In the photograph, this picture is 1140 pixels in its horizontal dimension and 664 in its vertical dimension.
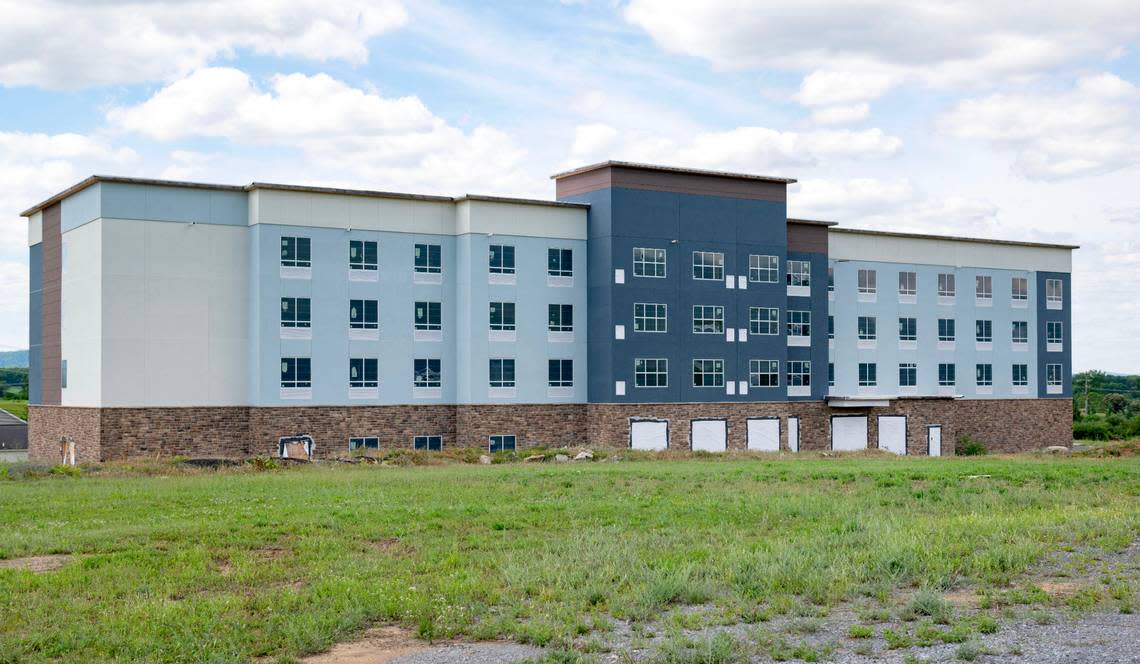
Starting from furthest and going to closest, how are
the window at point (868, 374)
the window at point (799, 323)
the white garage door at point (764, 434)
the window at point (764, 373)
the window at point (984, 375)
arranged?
the window at point (984, 375) < the window at point (868, 374) < the window at point (799, 323) < the window at point (764, 373) < the white garage door at point (764, 434)

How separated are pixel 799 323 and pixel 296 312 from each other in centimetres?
2647

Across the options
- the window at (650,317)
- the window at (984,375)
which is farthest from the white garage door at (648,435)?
the window at (984,375)

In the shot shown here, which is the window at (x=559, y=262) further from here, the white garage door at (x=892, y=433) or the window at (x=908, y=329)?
the window at (x=908, y=329)

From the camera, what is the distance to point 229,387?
47.8 m

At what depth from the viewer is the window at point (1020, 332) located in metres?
68.4

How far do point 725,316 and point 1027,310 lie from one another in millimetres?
24509

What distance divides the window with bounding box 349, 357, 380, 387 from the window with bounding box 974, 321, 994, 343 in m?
36.9

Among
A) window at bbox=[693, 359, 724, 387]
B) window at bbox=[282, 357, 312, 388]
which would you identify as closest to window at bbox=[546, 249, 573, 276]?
window at bbox=[693, 359, 724, 387]

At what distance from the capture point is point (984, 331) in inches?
2653

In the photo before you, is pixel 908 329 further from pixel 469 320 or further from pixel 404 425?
pixel 404 425

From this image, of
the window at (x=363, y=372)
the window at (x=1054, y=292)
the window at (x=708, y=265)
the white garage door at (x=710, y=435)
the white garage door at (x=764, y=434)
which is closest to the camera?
the window at (x=363, y=372)

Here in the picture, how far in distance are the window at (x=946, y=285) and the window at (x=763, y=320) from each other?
14.1 meters

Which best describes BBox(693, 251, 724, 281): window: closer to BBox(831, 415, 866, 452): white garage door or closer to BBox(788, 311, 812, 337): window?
BBox(788, 311, 812, 337): window

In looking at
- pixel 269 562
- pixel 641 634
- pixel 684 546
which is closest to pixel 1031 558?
pixel 684 546
